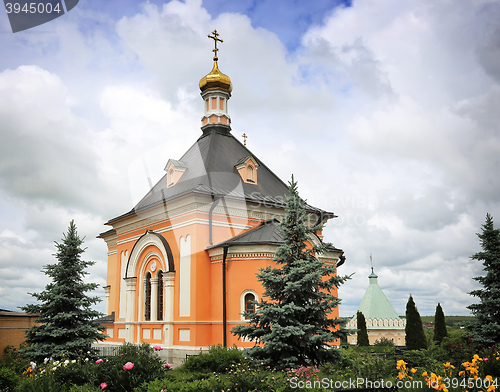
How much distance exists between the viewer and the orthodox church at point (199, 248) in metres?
14.4

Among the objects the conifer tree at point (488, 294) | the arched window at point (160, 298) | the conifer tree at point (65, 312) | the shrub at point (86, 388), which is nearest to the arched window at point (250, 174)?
the arched window at point (160, 298)

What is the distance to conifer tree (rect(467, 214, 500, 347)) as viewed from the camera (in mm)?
12188

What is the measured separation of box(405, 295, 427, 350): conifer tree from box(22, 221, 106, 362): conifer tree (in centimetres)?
1526

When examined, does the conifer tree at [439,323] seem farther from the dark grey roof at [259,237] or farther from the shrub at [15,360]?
the shrub at [15,360]

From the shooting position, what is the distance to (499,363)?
25.7 feet

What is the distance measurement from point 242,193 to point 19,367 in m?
9.31

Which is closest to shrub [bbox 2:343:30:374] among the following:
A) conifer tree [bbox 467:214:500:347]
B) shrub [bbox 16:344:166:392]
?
shrub [bbox 16:344:166:392]

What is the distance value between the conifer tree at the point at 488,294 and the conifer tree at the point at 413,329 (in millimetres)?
8909

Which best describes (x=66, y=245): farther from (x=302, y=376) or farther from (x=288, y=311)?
(x=302, y=376)

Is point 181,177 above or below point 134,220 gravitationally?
above

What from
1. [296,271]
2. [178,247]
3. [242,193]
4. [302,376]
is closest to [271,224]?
[242,193]

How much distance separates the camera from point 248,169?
58.8 ft

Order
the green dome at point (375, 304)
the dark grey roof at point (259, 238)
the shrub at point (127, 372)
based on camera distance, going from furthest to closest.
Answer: the green dome at point (375, 304)
the dark grey roof at point (259, 238)
the shrub at point (127, 372)

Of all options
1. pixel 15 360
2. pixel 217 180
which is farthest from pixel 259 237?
pixel 15 360
